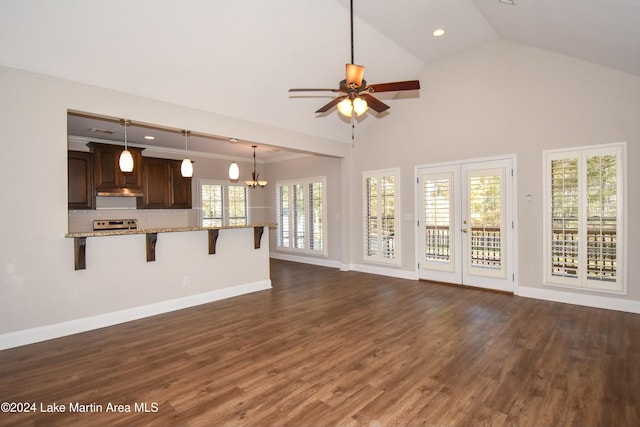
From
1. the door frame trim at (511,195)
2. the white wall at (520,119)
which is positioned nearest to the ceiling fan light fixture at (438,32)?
the white wall at (520,119)

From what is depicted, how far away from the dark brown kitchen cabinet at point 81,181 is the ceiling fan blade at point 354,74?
17.5 ft

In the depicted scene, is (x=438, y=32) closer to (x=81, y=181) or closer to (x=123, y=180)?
(x=123, y=180)

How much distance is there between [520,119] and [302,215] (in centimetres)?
500

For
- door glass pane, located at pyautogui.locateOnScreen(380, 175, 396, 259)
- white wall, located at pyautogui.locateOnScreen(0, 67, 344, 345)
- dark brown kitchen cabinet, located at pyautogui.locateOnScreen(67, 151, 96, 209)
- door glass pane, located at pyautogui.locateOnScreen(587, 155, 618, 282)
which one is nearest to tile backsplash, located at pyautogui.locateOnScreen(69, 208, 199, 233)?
dark brown kitchen cabinet, located at pyautogui.locateOnScreen(67, 151, 96, 209)

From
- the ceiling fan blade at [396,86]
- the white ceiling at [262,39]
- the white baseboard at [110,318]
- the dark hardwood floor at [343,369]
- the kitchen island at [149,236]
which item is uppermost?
the white ceiling at [262,39]

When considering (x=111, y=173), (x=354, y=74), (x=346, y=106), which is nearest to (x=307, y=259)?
(x=111, y=173)

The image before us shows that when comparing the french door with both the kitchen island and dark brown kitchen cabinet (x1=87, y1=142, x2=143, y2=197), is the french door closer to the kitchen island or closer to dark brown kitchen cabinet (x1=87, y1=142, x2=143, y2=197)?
the kitchen island

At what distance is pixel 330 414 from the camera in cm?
209

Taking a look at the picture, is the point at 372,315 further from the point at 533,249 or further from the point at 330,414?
the point at 533,249

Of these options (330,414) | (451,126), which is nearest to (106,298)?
(330,414)

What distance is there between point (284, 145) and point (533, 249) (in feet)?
14.1

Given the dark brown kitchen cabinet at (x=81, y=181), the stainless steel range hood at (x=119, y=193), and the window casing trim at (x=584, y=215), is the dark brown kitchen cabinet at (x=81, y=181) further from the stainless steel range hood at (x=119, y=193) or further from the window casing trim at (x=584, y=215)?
the window casing trim at (x=584, y=215)

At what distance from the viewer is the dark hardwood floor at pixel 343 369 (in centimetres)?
209

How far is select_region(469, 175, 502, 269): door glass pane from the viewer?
5.05 metres
